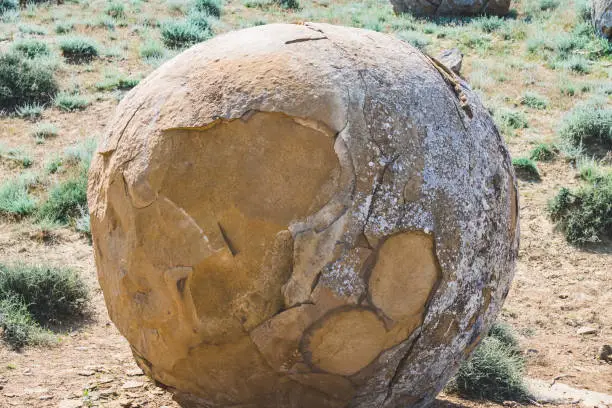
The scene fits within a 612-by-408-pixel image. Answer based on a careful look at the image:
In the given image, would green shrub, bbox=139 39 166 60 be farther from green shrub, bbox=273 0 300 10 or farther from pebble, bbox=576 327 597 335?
pebble, bbox=576 327 597 335

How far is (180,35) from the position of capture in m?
11.7

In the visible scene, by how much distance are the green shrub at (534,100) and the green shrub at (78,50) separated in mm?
6005

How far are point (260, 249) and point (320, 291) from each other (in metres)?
0.26

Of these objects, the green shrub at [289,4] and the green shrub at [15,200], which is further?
the green shrub at [289,4]

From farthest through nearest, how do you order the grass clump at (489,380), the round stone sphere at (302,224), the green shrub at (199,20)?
the green shrub at (199,20) < the grass clump at (489,380) < the round stone sphere at (302,224)

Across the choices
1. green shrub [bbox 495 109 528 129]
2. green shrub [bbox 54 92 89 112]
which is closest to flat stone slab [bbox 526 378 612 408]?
green shrub [bbox 495 109 528 129]

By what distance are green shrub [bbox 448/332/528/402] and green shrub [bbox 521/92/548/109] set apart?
5859 millimetres

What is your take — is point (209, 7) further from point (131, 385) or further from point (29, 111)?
point (131, 385)

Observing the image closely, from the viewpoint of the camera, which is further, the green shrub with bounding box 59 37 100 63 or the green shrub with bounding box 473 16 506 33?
the green shrub with bounding box 473 16 506 33

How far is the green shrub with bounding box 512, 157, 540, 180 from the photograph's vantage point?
301 inches

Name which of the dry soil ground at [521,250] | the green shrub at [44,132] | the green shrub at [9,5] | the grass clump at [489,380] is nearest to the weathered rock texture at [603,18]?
the dry soil ground at [521,250]

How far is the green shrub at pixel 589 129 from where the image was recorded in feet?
26.7

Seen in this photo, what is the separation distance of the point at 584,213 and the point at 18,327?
4834mm

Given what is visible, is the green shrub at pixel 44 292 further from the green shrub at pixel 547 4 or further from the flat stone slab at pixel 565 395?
the green shrub at pixel 547 4
